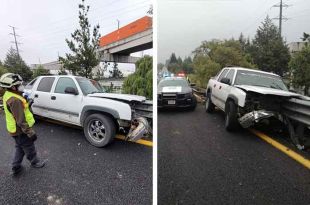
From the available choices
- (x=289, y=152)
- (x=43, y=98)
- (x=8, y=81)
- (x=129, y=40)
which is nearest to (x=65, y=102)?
(x=43, y=98)

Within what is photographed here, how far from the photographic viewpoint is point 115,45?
1.74 meters

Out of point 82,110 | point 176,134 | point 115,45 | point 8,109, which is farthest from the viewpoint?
point 82,110

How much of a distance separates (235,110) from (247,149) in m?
0.59

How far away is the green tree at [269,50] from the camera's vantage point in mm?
1354

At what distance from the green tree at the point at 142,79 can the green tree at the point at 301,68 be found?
2.82 ft

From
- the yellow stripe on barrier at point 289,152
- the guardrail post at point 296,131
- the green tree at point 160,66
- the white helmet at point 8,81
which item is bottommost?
the yellow stripe on barrier at point 289,152

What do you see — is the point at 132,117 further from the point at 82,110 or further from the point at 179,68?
the point at 179,68

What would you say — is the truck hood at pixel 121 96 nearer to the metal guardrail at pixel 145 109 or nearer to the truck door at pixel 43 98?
the metal guardrail at pixel 145 109

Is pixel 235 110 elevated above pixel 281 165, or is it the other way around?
Answer: pixel 235 110

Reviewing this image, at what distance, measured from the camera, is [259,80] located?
1.88m

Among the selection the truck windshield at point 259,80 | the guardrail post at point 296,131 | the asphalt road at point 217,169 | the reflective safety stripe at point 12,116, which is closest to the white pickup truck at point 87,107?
the reflective safety stripe at point 12,116

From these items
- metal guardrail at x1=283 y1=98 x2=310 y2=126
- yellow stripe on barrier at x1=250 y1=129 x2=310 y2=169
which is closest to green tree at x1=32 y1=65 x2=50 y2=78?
yellow stripe on barrier at x1=250 y1=129 x2=310 y2=169

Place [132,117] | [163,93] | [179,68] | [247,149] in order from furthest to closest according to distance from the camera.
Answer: [132,117] < [247,149] < [163,93] < [179,68]

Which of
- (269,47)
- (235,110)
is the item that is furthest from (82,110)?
(269,47)
